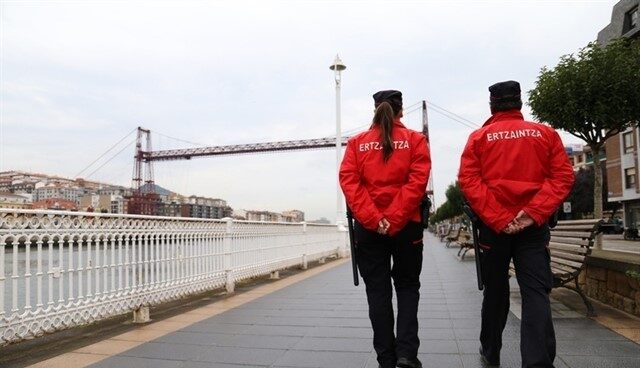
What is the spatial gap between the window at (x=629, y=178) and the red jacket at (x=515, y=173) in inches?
1656

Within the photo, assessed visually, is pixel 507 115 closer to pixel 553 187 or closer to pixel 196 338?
pixel 553 187

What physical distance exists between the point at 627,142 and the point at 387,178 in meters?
42.8

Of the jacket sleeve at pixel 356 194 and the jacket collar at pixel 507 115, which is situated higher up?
the jacket collar at pixel 507 115

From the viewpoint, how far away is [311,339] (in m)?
4.15

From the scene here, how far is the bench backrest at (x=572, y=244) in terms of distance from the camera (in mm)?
4781

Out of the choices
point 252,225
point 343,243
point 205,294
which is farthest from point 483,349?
point 343,243

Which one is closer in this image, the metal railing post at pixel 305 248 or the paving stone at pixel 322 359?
the paving stone at pixel 322 359

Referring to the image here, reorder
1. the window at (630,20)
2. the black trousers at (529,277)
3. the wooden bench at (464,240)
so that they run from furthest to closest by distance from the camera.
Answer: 1. the window at (630,20)
2. the wooden bench at (464,240)
3. the black trousers at (529,277)

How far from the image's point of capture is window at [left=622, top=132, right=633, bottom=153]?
125ft

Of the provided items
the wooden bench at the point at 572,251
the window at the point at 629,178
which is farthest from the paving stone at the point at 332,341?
the window at the point at 629,178

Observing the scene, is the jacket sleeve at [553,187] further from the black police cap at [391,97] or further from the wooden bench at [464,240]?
the wooden bench at [464,240]

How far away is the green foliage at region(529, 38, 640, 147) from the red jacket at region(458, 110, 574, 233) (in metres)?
8.95

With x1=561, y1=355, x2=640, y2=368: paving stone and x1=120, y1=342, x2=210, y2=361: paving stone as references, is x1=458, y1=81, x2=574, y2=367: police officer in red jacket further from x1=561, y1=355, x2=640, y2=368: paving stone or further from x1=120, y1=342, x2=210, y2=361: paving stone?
x1=120, y1=342, x2=210, y2=361: paving stone

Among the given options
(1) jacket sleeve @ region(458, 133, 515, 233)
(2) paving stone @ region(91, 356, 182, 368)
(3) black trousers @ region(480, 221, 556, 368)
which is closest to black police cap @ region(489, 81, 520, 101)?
(1) jacket sleeve @ region(458, 133, 515, 233)
